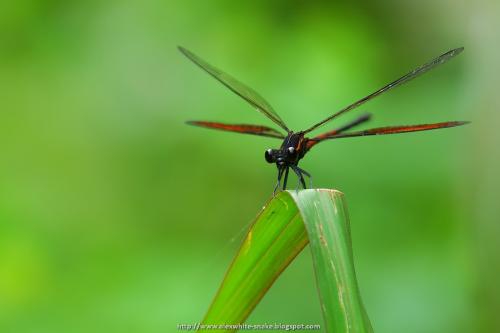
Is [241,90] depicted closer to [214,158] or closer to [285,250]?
[285,250]

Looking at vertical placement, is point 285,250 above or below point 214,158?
above

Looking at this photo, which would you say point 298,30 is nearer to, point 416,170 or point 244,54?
point 244,54

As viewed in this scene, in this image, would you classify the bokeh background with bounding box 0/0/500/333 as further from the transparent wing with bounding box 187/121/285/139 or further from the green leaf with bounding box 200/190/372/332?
the green leaf with bounding box 200/190/372/332

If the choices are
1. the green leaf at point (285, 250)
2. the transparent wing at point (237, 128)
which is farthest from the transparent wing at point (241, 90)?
the green leaf at point (285, 250)

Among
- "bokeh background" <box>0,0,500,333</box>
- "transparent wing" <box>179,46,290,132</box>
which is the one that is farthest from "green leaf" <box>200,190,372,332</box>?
"bokeh background" <box>0,0,500,333</box>

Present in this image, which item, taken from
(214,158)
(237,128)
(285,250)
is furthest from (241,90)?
(214,158)

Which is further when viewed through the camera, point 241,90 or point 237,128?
point 241,90

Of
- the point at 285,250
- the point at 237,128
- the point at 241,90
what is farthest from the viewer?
the point at 241,90
